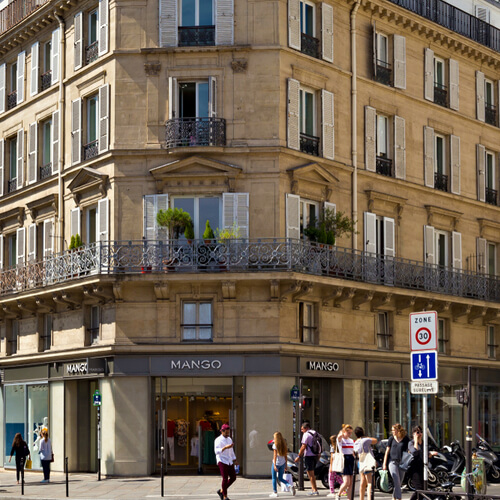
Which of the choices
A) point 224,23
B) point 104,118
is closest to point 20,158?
point 104,118

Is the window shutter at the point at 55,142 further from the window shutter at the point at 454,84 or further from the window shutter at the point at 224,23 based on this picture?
the window shutter at the point at 454,84

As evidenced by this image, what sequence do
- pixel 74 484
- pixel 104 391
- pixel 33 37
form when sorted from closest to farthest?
1. pixel 74 484
2. pixel 104 391
3. pixel 33 37

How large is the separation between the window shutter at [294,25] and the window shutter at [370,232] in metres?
6.10

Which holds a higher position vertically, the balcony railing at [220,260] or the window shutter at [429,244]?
the window shutter at [429,244]

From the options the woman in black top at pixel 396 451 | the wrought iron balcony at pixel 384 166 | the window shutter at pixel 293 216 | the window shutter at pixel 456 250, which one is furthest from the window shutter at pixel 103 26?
the woman in black top at pixel 396 451

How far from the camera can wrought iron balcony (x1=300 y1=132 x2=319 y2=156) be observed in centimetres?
3406

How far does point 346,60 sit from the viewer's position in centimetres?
3591

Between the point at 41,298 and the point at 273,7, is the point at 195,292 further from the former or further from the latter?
the point at 273,7

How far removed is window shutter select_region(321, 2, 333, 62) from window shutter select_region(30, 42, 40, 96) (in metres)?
10.6

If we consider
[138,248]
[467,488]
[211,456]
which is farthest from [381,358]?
[467,488]

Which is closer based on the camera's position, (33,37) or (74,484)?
(74,484)

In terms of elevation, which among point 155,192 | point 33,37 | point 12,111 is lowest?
point 155,192

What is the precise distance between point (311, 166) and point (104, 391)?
9.42m

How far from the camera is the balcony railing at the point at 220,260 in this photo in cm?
3203
